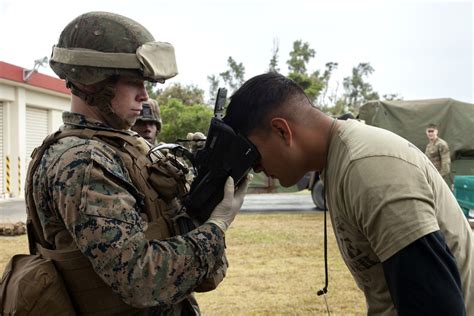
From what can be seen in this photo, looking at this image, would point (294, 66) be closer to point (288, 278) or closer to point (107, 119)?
point (288, 278)

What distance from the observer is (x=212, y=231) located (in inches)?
71.2

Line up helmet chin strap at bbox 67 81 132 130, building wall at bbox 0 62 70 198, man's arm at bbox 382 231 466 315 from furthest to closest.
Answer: building wall at bbox 0 62 70 198, helmet chin strap at bbox 67 81 132 130, man's arm at bbox 382 231 466 315

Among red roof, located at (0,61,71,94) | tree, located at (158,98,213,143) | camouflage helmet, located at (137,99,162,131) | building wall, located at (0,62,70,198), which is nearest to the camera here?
camouflage helmet, located at (137,99,162,131)

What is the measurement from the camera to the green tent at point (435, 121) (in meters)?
10.8

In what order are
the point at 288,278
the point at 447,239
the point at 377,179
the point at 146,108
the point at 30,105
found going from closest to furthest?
1. the point at 377,179
2. the point at 447,239
3. the point at 146,108
4. the point at 288,278
5. the point at 30,105

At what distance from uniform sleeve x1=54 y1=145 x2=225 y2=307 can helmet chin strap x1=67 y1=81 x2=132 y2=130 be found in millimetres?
258

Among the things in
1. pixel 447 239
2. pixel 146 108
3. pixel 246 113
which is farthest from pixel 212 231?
pixel 146 108

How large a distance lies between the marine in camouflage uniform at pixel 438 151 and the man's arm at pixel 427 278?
905 cm

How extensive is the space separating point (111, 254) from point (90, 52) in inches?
28.9

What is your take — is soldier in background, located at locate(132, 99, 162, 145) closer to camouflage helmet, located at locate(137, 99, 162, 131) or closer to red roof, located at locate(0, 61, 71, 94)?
camouflage helmet, located at locate(137, 99, 162, 131)

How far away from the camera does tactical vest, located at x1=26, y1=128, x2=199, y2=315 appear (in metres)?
1.81

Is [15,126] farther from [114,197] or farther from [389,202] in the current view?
[389,202]

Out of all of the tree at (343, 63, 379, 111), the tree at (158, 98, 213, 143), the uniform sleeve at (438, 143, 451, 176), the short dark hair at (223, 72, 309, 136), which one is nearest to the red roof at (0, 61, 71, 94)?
the tree at (158, 98, 213, 143)

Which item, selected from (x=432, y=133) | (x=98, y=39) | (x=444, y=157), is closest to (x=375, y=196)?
(x=98, y=39)
